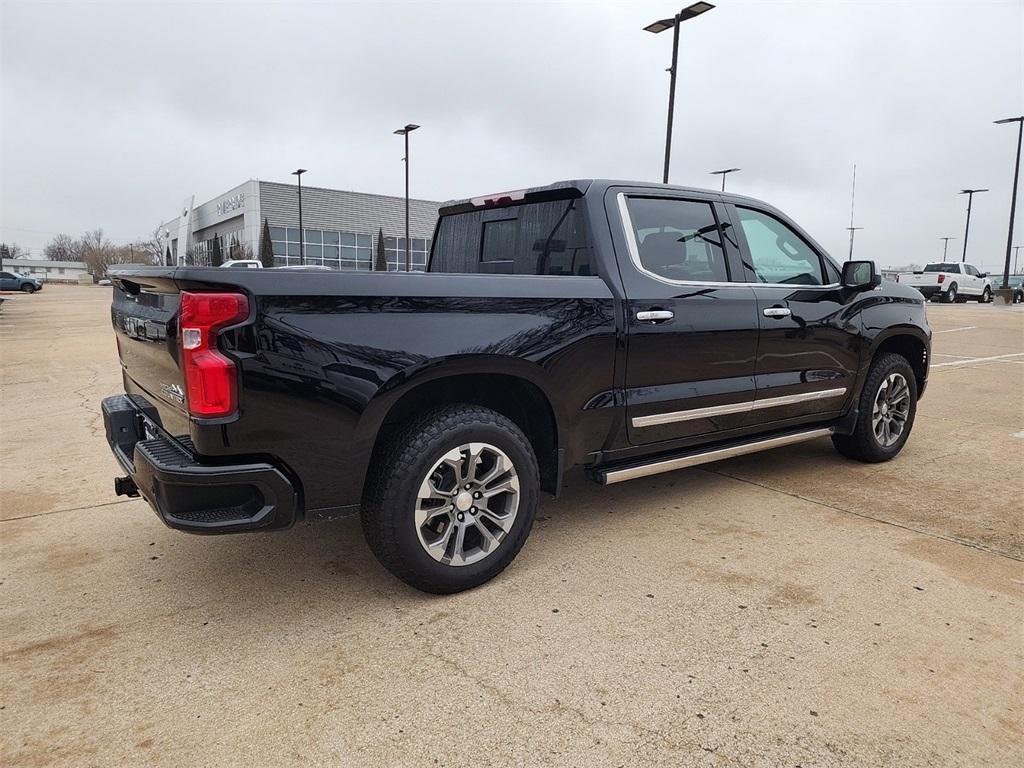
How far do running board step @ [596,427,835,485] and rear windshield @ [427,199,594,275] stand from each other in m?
1.01

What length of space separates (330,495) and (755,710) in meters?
1.67

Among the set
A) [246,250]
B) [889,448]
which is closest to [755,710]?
[889,448]

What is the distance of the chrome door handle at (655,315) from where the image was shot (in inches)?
137

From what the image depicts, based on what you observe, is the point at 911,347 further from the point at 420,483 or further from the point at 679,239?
the point at 420,483

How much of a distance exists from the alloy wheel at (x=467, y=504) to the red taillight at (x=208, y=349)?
0.84 metres

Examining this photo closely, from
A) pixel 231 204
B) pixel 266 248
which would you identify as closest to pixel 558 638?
pixel 266 248

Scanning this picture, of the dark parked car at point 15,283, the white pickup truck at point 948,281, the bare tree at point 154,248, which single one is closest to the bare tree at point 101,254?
the bare tree at point 154,248

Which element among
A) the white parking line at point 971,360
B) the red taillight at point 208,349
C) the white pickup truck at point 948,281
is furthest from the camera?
the white pickup truck at point 948,281

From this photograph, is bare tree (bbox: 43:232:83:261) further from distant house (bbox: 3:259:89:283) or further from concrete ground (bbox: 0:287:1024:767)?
concrete ground (bbox: 0:287:1024:767)

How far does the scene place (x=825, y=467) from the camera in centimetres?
509

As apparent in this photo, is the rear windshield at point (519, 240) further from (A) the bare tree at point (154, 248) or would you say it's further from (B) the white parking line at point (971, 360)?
(A) the bare tree at point (154, 248)

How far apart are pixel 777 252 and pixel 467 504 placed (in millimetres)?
2636

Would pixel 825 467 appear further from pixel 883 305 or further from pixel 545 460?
pixel 545 460

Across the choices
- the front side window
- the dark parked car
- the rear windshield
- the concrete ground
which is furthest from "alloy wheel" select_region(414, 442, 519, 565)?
the dark parked car
